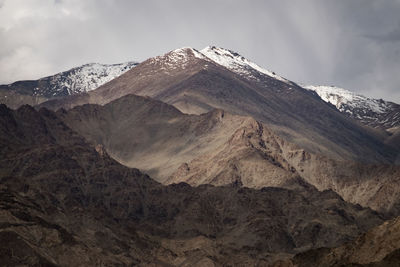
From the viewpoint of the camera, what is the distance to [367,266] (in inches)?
7721

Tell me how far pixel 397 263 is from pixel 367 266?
7.26 m

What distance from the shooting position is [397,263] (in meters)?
192
